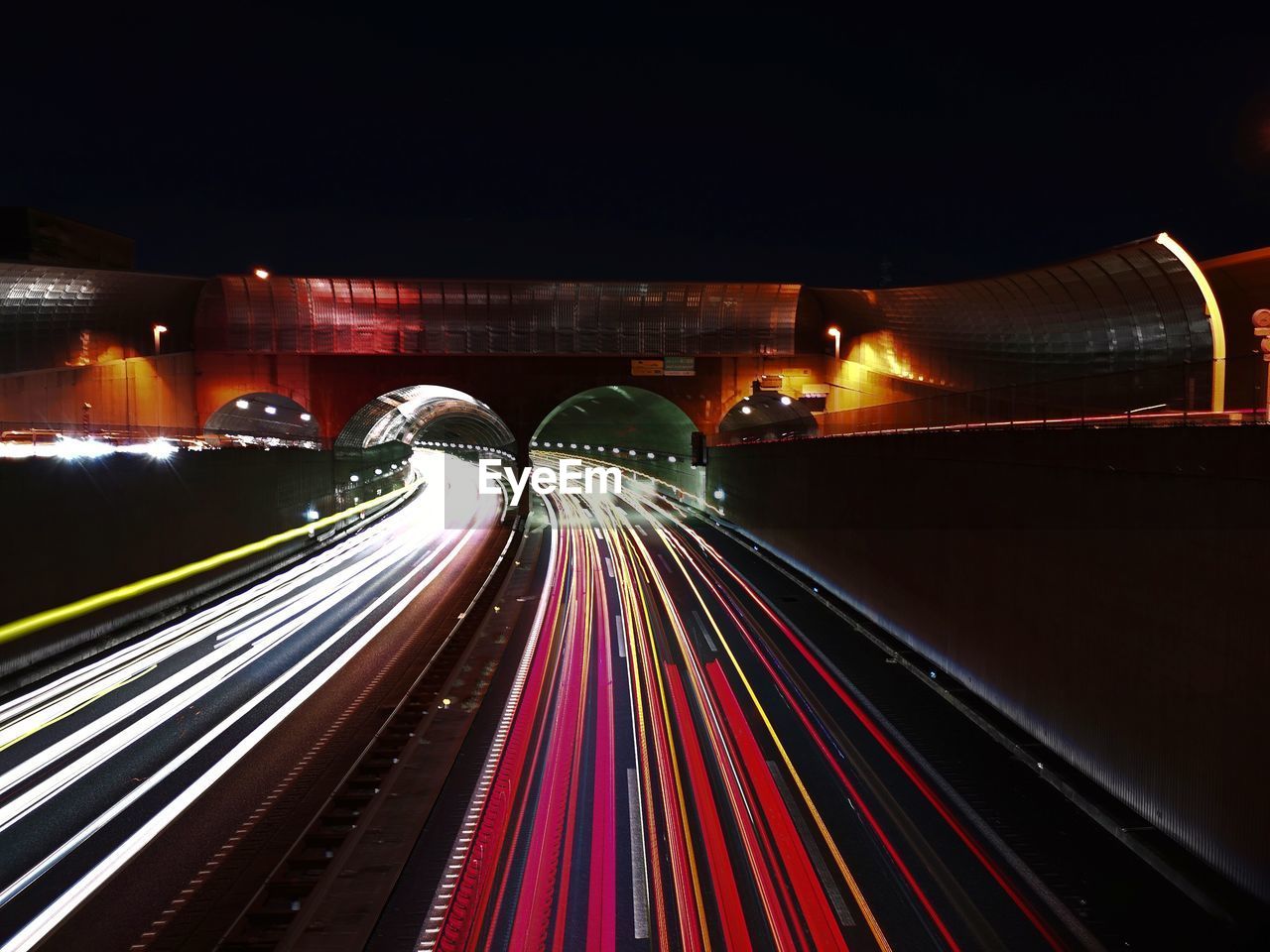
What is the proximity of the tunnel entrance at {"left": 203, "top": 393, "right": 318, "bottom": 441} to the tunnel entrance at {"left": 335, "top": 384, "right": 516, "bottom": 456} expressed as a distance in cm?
295

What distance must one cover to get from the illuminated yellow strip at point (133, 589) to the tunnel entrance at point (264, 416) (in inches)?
703

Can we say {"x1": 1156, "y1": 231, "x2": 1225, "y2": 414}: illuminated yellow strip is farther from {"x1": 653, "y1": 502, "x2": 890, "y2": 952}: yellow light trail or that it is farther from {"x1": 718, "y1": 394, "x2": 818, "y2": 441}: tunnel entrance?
{"x1": 653, "y1": 502, "x2": 890, "y2": 952}: yellow light trail

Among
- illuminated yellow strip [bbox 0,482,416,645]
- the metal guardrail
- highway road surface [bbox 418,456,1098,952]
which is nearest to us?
highway road surface [bbox 418,456,1098,952]

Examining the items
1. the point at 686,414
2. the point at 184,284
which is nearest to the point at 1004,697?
the point at 686,414

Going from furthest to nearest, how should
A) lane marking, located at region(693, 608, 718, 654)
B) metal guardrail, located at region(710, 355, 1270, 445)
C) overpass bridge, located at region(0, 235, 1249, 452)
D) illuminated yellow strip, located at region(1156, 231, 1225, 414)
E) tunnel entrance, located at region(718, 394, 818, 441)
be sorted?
overpass bridge, located at region(0, 235, 1249, 452) < tunnel entrance, located at region(718, 394, 818, 441) < illuminated yellow strip, located at region(1156, 231, 1225, 414) < lane marking, located at region(693, 608, 718, 654) < metal guardrail, located at region(710, 355, 1270, 445)

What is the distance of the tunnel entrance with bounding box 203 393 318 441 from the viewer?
48.9 metres

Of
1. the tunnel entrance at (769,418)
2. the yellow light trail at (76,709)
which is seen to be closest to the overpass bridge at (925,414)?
the tunnel entrance at (769,418)

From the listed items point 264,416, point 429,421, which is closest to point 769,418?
point 429,421

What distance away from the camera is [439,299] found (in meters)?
44.1

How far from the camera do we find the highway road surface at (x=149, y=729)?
8.71 m

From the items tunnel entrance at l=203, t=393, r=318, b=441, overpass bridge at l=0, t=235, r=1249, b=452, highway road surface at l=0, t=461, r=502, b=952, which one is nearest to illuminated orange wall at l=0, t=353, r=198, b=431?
overpass bridge at l=0, t=235, r=1249, b=452

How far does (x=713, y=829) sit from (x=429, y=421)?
226 ft

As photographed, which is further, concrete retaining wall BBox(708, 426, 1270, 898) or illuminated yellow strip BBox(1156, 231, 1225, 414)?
illuminated yellow strip BBox(1156, 231, 1225, 414)

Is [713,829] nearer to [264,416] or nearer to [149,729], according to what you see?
[149,729]
